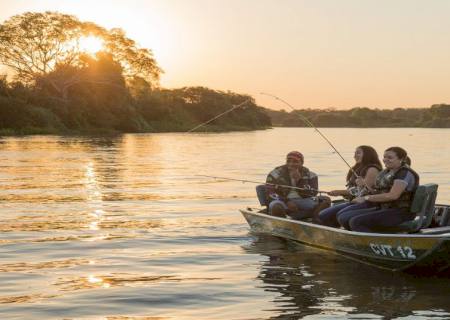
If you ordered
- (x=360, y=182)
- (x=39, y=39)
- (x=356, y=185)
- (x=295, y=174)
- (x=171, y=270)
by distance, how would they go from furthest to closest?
(x=39, y=39), (x=295, y=174), (x=356, y=185), (x=360, y=182), (x=171, y=270)

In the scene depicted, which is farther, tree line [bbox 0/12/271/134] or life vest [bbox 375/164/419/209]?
tree line [bbox 0/12/271/134]

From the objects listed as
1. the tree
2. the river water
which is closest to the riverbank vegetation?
the tree

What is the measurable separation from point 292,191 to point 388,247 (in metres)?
3.65

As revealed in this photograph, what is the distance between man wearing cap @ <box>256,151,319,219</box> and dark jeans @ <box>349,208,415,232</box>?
2678mm

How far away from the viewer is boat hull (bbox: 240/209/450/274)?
33.2 ft

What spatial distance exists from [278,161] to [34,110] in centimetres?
4005

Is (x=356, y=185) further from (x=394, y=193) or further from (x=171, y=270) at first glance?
(x=171, y=270)

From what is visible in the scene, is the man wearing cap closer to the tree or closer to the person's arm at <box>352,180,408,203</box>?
the person's arm at <box>352,180,408,203</box>

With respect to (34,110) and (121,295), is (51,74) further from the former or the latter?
(121,295)

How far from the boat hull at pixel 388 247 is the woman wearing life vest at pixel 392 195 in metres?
0.27

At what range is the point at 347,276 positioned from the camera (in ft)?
35.5

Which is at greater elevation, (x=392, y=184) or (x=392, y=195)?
(x=392, y=184)

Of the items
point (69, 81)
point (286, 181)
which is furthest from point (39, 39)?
point (286, 181)

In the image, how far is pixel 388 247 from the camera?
34.9ft
